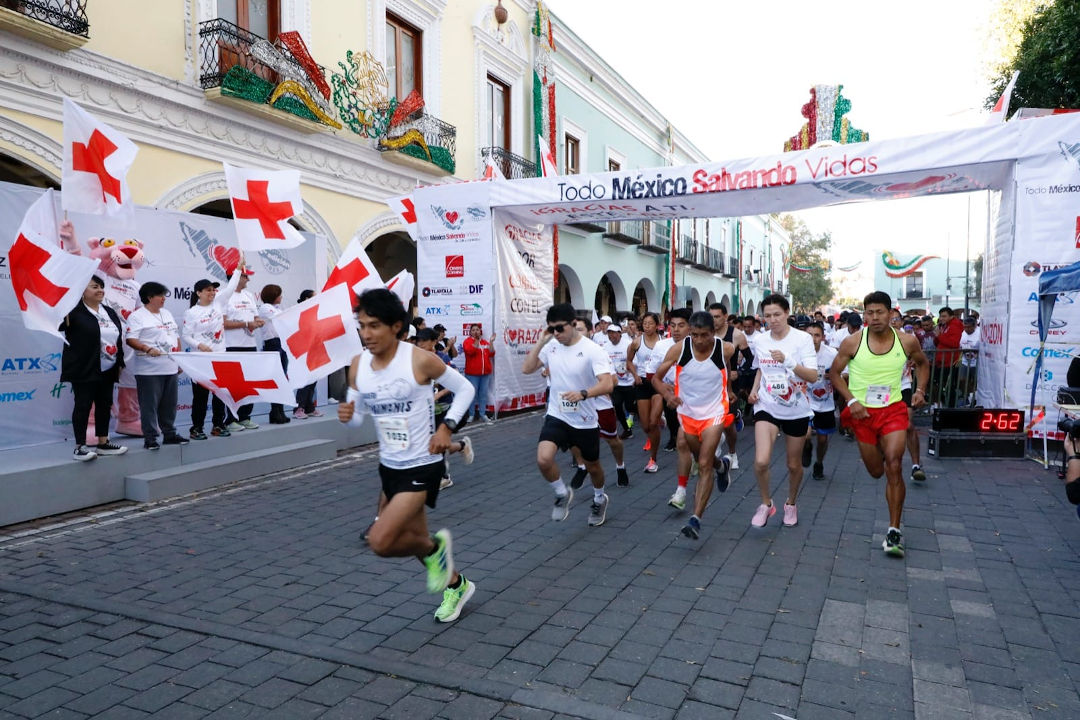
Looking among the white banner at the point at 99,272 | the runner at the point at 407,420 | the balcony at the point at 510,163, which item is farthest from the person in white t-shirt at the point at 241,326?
the balcony at the point at 510,163

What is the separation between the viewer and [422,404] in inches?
163

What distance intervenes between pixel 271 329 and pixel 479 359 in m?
3.85

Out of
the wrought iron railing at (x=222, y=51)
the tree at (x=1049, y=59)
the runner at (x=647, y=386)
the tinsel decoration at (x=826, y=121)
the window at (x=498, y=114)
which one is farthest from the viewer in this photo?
the window at (x=498, y=114)

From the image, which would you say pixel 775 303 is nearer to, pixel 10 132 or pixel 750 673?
pixel 750 673

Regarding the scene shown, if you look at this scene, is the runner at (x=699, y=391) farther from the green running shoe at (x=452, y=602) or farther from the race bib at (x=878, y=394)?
the green running shoe at (x=452, y=602)

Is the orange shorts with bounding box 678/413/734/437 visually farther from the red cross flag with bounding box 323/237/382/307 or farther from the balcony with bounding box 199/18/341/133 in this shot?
the balcony with bounding box 199/18/341/133

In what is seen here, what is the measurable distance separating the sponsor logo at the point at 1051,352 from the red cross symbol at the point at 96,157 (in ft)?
33.4

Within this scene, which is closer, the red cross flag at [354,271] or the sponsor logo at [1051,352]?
the red cross flag at [354,271]

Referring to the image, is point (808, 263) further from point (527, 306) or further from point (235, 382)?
point (235, 382)

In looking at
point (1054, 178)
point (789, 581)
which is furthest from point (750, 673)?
point (1054, 178)

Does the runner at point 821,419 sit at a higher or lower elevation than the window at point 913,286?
lower

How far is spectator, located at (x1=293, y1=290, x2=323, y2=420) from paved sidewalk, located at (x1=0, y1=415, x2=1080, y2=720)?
2934 millimetres

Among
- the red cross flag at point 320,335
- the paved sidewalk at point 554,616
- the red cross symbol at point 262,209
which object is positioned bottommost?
the paved sidewalk at point 554,616

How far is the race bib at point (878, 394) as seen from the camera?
5465 millimetres
